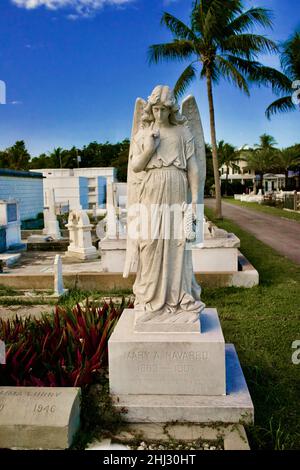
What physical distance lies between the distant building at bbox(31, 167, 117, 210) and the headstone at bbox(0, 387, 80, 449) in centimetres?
2162

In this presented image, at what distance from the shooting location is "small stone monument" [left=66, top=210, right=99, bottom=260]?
10.7m

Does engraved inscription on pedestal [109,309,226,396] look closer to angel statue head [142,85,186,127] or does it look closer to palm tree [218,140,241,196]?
angel statue head [142,85,186,127]

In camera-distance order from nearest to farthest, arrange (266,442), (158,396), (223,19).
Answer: (266,442), (158,396), (223,19)

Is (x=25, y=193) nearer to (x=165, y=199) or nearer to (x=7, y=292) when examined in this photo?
(x=7, y=292)

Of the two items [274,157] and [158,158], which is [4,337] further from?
[274,157]

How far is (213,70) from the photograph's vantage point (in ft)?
60.0

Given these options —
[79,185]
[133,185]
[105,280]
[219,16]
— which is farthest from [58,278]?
[79,185]

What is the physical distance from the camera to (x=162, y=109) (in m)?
3.42

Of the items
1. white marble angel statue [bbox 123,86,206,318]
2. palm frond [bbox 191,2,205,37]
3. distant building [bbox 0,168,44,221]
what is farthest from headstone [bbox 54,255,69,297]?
palm frond [bbox 191,2,205,37]

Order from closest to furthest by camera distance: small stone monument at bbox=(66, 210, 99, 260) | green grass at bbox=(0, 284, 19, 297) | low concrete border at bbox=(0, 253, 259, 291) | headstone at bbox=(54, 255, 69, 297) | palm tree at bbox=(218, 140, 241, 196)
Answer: headstone at bbox=(54, 255, 69, 297)
green grass at bbox=(0, 284, 19, 297)
low concrete border at bbox=(0, 253, 259, 291)
small stone monument at bbox=(66, 210, 99, 260)
palm tree at bbox=(218, 140, 241, 196)

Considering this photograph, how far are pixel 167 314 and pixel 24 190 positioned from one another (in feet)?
59.6

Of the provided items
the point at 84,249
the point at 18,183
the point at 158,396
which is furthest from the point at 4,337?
the point at 18,183

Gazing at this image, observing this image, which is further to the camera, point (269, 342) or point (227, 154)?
point (227, 154)

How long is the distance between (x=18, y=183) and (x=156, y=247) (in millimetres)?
17497
